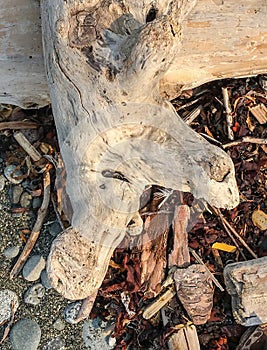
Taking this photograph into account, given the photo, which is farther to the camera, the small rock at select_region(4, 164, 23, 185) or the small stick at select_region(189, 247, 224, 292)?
→ the small rock at select_region(4, 164, 23, 185)

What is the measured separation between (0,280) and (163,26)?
1.95 metres

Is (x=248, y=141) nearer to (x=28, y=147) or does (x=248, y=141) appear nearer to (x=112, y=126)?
(x=112, y=126)

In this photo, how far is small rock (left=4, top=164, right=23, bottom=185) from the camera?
338 centimetres

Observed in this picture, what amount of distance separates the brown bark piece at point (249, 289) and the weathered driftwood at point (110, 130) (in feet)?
2.91

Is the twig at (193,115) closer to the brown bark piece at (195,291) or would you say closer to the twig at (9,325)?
the brown bark piece at (195,291)

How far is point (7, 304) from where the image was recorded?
3357 mm

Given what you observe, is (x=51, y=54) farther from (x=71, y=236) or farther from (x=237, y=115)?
(x=237, y=115)

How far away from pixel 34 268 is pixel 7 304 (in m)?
0.29

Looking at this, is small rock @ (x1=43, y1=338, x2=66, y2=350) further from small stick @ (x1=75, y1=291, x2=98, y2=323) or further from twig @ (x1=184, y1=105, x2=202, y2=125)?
twig @ (x1=184, y1=105, x2=202, y2=125)

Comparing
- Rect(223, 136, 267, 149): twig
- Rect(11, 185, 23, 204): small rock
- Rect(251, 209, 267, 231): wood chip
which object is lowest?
Rect(251, 209, 267, 231): wood chip

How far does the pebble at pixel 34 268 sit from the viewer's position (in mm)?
3336

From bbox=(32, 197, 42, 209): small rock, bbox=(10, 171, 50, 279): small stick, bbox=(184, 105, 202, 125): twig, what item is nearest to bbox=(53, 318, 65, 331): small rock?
bbox=(10, 171, 50, 279): small stick

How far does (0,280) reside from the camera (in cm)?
337

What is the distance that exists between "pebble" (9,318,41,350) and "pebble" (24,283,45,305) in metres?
0.12
